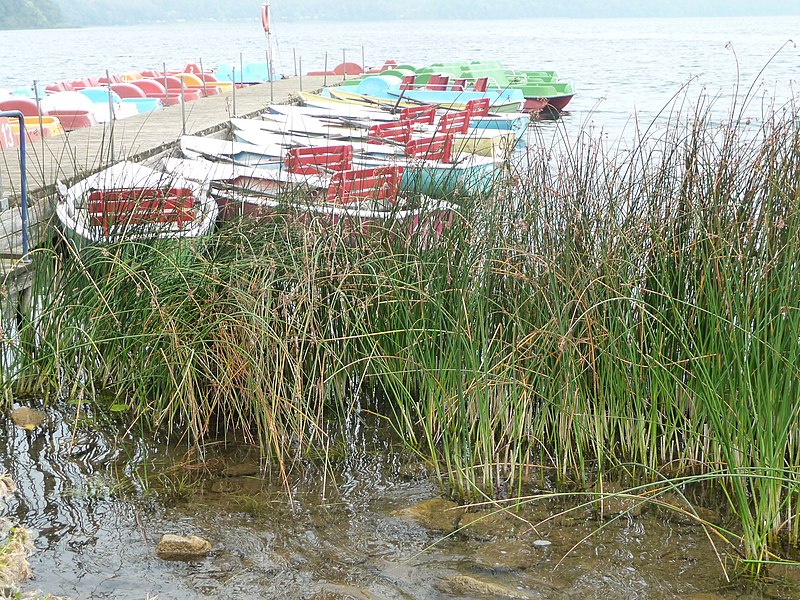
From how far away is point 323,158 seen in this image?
6492 millimetres

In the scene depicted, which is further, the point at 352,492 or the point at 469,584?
the point at 352,492

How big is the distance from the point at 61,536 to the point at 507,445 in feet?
4.72

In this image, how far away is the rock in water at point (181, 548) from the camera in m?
2.69

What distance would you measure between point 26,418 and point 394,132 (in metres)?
5.76

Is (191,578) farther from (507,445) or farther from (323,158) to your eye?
(323,158)

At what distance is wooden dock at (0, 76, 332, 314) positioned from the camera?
179 inches

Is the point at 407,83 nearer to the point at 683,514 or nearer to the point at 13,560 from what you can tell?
the point at 683,514

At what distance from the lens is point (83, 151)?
28.5ft

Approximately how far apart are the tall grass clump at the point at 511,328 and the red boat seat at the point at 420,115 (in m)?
5.53

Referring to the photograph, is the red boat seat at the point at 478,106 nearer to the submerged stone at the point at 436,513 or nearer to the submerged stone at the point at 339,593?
the submerged stone at the point at 436,513

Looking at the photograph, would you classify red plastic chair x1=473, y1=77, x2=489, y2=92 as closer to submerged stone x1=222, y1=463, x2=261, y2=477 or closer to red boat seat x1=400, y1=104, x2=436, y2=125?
red boat seat x1=400, y1=104, x2=436, y2=125

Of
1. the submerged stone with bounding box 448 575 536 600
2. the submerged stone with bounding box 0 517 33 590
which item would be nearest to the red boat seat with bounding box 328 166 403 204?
the submerged stone with bounding box 448 575 536 600

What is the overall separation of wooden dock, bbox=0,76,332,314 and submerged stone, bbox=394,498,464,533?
1.83m

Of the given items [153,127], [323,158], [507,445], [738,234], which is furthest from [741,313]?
[153,127]
